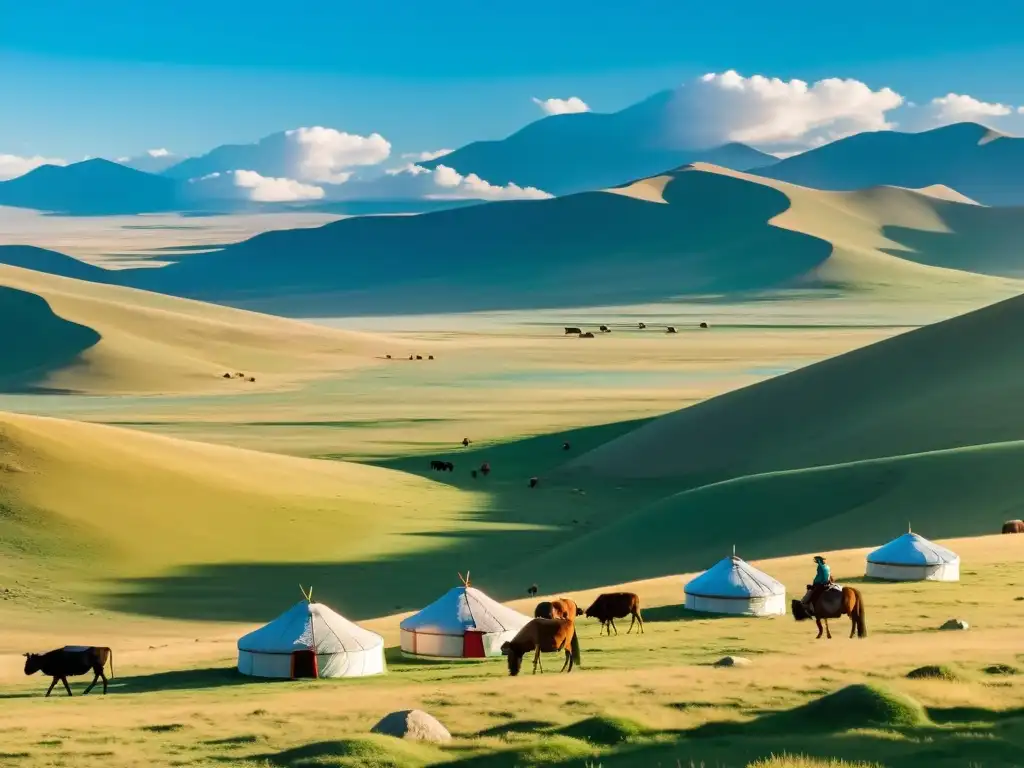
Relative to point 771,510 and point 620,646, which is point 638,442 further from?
point 620,646

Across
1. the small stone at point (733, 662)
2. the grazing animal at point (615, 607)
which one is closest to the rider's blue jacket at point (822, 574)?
the small stone at point (733, 662)

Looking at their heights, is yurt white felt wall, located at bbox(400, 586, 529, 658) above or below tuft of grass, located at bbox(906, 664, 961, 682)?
above

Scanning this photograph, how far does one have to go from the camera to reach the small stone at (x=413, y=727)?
21.6 metres

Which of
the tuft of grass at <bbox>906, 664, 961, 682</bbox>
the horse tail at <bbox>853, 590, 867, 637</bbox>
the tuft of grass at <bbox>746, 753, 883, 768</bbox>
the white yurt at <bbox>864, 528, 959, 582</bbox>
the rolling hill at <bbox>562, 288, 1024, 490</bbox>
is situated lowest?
the tuft of grass at <bbox>746, 753, 883, 768</bbox>

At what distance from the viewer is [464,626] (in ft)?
104

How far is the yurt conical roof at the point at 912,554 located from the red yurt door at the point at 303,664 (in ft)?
48.6

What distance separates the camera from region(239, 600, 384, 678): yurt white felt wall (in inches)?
1183

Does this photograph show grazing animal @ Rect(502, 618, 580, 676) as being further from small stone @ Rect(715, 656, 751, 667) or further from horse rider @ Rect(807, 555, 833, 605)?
horse rider @ Rect(807, 555, 833, 605)

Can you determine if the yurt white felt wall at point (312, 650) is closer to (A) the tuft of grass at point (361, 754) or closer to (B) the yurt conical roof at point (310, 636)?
(B) the yurt conical roof at point (310, 636)

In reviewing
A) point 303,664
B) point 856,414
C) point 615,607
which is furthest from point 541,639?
point 856,414

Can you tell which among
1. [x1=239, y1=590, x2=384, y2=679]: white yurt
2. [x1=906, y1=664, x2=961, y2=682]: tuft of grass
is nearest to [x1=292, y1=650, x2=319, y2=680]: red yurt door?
[x1=239, y1=590, x2=384, y2=679]: white yurt

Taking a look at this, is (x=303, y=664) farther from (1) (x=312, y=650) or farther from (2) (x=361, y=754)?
(2) (x=361, y=754)

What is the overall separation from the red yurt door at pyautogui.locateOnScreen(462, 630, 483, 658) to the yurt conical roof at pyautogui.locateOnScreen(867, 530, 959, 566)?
11.5 m

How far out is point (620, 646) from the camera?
31141 mm
